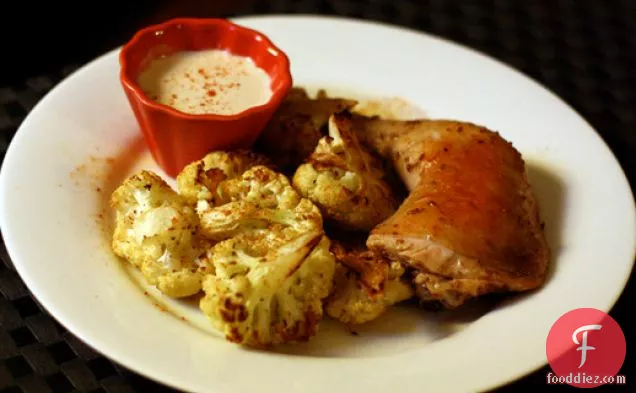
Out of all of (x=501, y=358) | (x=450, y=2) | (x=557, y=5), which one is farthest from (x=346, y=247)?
(x=557, y=5)

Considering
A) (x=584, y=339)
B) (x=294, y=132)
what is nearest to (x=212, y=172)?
(x=294, y=132)

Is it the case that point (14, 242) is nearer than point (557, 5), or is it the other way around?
point (14, 242)

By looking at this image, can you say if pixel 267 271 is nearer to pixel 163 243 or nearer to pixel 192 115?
pixel 163 243

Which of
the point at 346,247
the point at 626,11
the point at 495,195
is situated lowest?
the point at 626,11

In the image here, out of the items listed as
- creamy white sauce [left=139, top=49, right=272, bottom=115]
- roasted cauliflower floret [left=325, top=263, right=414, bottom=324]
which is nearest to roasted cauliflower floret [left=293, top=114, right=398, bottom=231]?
roasted cauliflower floret [left=325, top=263, right=414, bottom=324]

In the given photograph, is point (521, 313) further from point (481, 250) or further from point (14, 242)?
point (14, 242)

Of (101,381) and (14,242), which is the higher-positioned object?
(14,242)

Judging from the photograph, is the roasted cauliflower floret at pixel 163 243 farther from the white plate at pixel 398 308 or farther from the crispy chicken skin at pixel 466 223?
the crispy chicken skin at pixel 466 223
